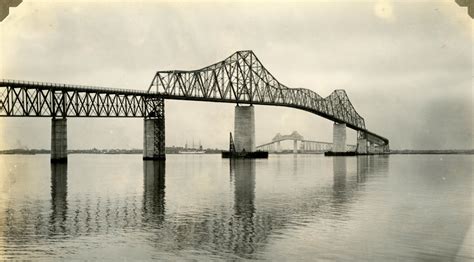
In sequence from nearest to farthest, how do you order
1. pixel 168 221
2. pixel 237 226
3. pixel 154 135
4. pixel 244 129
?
pixel 237 226 < pixel 168 221 < pixel 154 135 < pixel 244 129

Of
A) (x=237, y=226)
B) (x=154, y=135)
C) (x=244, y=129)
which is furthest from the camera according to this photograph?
(x=244, y=129)

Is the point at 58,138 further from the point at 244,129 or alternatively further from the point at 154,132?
the point at 244,129

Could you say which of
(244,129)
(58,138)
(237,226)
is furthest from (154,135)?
(237,226)

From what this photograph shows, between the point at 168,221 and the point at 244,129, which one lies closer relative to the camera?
the point at 168,221

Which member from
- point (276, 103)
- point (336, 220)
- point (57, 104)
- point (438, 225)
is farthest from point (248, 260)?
point (276, 103)

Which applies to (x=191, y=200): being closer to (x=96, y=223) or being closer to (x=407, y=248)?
(x=96, y=223)

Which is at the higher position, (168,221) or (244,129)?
(244,129)

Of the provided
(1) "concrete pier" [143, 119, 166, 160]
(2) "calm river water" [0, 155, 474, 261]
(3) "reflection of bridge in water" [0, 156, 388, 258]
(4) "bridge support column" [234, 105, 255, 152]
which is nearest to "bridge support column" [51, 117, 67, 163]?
(1) "concrete pier" [143, 119, 166, 160]

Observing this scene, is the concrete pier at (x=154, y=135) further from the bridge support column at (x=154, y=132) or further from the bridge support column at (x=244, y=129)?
the bridge support column at (x=244, y=129)
